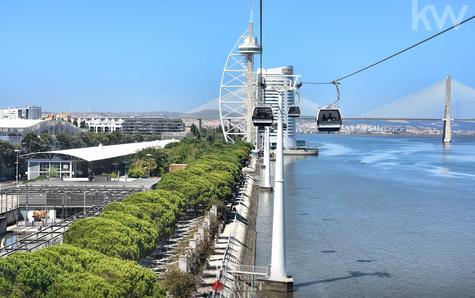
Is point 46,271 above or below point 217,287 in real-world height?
above

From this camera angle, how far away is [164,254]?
9969mm

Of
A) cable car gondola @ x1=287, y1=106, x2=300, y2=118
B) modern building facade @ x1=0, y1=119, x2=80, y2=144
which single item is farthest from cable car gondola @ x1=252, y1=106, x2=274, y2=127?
modern building facade @ x1=0, y1=119, x2=80, y2=144

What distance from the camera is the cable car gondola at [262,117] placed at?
8.37 meters

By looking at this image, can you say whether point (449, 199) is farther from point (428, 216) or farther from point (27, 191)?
point (27, 191)

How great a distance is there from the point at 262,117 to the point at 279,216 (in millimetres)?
1380

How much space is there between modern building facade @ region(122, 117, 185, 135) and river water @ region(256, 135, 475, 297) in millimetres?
54863

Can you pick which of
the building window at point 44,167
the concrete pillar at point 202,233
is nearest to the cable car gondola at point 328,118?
the concrete pillar at point 202,233

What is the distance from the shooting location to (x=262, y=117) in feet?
27.5

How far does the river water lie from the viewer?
10.4 meters

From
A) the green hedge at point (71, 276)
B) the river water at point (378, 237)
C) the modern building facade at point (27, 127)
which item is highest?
the modern building facade at point (27, 127)

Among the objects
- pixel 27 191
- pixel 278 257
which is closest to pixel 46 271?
pixel 278 257

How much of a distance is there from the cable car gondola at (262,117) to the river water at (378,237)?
2818 mm

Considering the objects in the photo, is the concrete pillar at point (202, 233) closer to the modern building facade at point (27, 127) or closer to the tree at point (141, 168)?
the tree at point (141, 168)

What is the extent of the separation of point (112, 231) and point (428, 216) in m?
11.9
